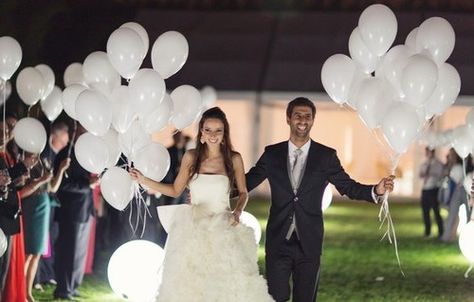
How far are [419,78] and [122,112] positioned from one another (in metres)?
2.52

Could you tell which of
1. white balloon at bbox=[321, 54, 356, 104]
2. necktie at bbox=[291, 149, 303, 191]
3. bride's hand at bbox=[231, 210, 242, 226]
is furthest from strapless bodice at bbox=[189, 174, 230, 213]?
white balloon at bbox=[321, 54, 356, 104]

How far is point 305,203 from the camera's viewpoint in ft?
26.9

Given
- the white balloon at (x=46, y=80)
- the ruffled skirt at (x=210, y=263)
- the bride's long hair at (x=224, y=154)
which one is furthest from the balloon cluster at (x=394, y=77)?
the white balloon at (x=46, y=80)

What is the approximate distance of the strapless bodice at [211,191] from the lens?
8188 millimetres

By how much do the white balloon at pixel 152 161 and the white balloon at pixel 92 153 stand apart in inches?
10.7

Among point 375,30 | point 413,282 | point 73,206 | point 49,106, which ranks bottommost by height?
point 413,282

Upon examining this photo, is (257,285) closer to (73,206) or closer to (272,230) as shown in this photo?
(272,230)

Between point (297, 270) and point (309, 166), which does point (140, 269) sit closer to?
point (297, 270)

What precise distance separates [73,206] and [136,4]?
23.8 metres

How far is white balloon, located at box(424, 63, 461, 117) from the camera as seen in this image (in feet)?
31.6

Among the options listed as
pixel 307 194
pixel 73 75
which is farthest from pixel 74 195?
pixel 307 194

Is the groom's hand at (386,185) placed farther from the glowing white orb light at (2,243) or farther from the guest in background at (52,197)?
the guest in background at (52,197)

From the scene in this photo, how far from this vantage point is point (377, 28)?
967cm

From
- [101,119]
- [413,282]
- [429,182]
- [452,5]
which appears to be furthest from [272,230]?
[452,5]
